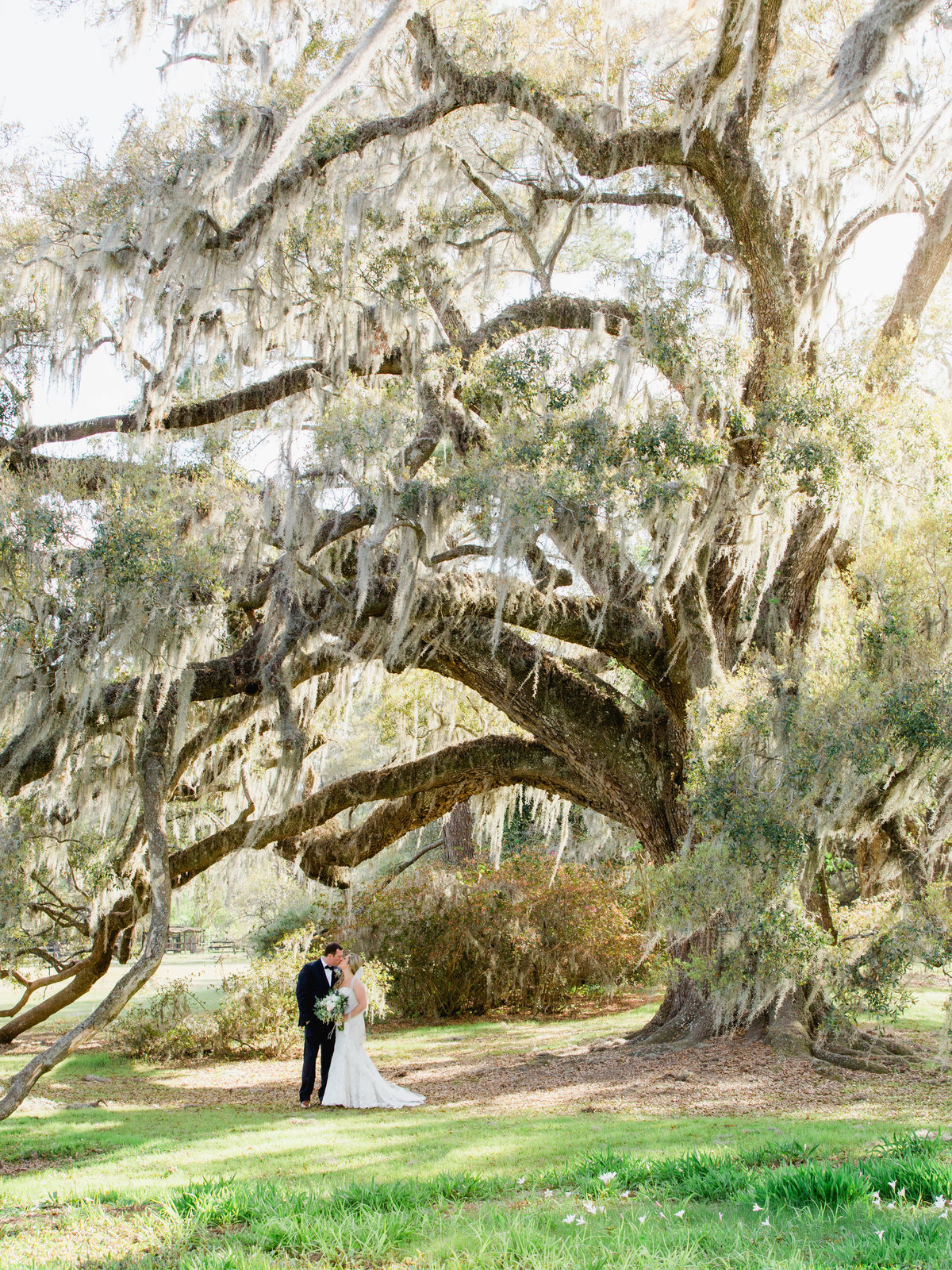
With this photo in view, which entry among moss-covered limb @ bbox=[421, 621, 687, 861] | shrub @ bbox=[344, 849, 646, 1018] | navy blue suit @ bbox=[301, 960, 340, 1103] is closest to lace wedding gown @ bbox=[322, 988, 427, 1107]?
navy blue suit @ bbox=[301, 960, 340, 1103]

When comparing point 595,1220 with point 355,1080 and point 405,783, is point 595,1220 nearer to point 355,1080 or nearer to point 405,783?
point 355,1080

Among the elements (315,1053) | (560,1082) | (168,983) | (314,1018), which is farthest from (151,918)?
(168,983)

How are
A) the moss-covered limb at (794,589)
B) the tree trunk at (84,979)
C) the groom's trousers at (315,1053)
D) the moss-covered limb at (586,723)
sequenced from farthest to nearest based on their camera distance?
the tree trunk at (84,979), the moss-covered limb at (586,723), the moss-covered limb at (794,589), the groom's trousers at (315,1053)

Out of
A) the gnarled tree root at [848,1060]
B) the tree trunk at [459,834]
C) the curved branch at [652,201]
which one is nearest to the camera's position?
the gnarled tree root at [848,1060]

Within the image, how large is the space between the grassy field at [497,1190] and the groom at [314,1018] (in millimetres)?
846

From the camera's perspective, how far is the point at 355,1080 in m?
8.05

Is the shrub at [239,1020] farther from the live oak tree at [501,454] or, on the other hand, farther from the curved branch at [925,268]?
the curved branch at [925,268]

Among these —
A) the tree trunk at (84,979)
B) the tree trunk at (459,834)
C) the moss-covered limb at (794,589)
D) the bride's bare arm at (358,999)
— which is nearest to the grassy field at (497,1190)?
the bride's bare arm at (358,999)

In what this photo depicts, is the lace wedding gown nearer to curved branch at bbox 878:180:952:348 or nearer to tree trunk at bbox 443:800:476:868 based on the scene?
curved branch at bbox 878:180:952:348

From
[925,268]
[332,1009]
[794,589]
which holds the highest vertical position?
[925,268]

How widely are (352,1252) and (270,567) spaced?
21.2 ft

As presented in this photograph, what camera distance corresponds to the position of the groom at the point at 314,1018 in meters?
8.17

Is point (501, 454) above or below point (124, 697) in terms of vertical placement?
above

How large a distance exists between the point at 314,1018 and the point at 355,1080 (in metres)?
0.57
